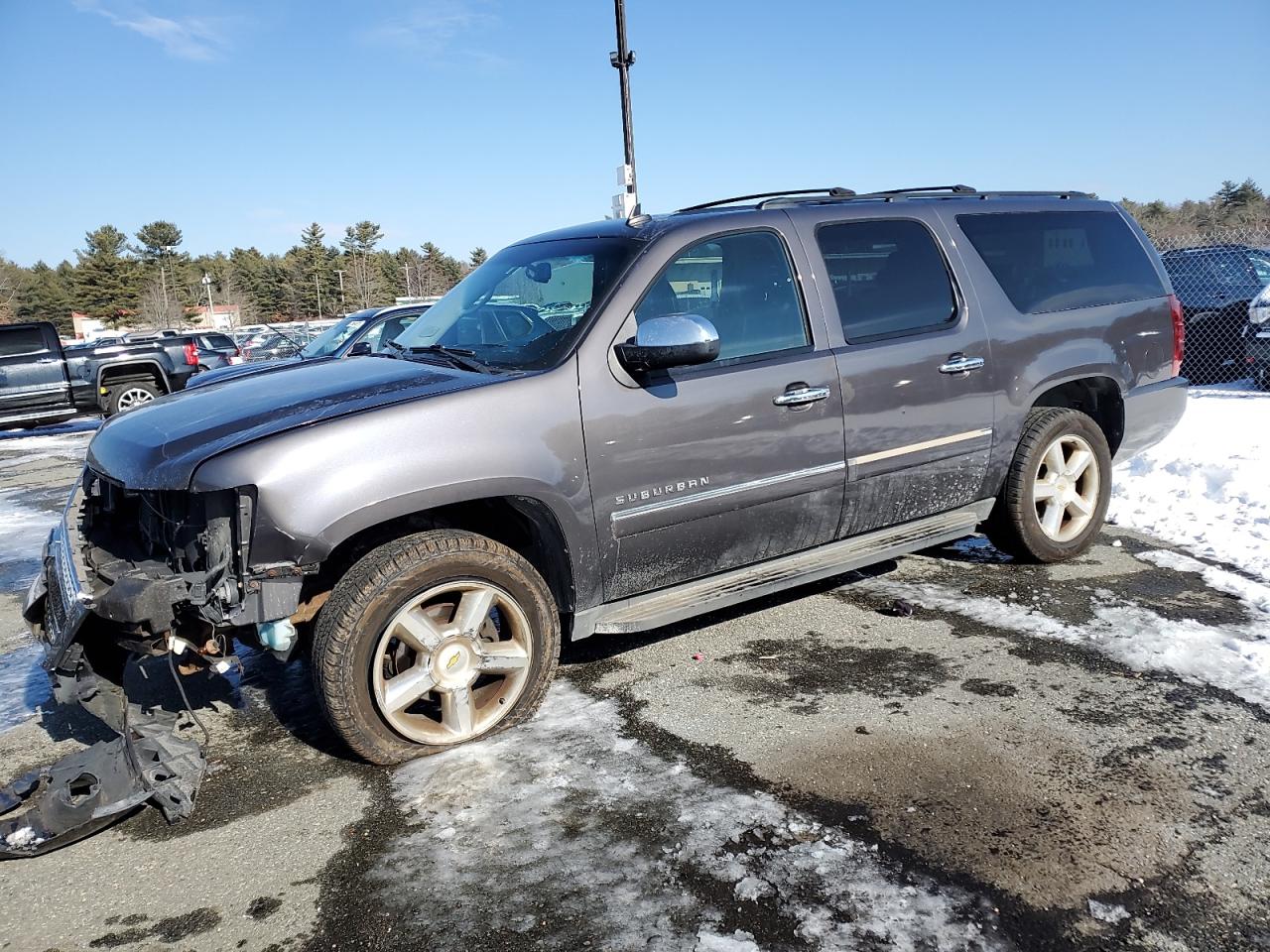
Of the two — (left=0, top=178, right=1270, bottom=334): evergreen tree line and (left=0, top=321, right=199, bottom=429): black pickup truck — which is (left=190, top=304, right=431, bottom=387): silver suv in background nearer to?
(left=0, top=321, right=199, bottom=429): black pickup truck

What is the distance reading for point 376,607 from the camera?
2996mm

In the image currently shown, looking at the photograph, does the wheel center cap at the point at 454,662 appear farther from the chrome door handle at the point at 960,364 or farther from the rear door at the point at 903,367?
the chrome door handle at the point at 960,364

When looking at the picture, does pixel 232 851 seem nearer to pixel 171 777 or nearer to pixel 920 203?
pixel 171 777

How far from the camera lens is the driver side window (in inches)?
145

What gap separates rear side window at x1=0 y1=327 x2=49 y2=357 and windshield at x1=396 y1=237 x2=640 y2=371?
12733 millimetres

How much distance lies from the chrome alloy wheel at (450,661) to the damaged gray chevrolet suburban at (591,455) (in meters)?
0.01

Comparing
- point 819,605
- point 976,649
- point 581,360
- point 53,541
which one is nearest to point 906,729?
point 976,649

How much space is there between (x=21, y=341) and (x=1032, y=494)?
593 inches

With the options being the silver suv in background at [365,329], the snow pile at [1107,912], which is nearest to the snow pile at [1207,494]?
the snow pile at [1107,912]

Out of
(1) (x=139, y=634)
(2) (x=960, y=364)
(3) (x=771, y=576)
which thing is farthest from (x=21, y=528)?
(2) (x=960, y=364)

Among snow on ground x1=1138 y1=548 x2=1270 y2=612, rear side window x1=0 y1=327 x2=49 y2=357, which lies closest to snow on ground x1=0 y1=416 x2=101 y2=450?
rear side window x1=0 y1=327 x2=49 y2=357

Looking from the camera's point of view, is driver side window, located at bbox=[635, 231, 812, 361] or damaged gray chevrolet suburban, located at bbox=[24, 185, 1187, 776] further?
driver side window, located at bbox=[635, 231, 812, 361]

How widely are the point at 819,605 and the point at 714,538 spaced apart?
1.18 m

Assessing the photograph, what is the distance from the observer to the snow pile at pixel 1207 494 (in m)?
5.14
